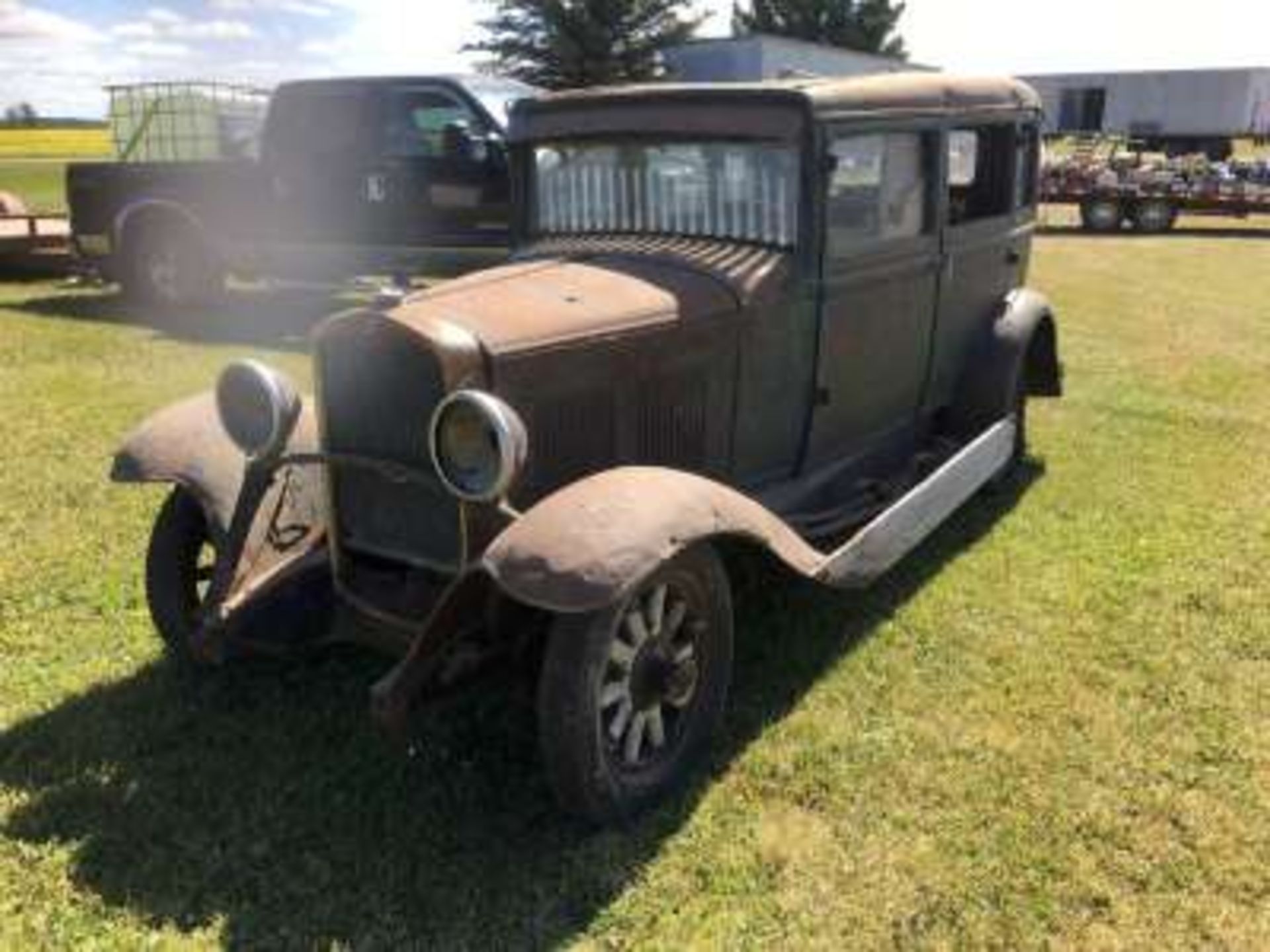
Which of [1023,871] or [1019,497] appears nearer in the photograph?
[1023,871]

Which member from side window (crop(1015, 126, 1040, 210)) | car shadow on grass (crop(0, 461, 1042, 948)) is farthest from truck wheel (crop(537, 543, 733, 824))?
side window (crop(1015, 126, 1040, 210))

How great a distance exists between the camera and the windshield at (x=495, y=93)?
10.4 metres

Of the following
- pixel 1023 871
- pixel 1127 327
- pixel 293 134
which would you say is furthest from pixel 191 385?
pixel 1127 327

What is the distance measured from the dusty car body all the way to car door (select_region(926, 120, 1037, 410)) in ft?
0.10

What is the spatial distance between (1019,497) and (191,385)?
5.66m

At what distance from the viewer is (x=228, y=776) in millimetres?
3725

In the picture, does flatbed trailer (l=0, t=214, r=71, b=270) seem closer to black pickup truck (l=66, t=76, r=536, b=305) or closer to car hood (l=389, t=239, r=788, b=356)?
black pickup truck (l=66, t=76, r=536, b=305)

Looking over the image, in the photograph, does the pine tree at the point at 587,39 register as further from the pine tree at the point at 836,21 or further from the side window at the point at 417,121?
the side window at the point at 417,121

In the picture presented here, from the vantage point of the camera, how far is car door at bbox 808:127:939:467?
470 cm

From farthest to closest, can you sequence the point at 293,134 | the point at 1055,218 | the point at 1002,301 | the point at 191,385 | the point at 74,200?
the point at 1055,218
the point at 74,200
the point at 293,134
the point at 191,385
the point at 1002,301

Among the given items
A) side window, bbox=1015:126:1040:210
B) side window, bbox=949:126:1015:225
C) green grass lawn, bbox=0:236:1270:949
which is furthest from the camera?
side window, bbox=1015:126:1040:210

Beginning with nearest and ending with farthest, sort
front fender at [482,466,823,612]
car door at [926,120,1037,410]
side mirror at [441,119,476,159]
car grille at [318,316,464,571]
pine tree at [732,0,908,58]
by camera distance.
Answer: front fender at [482,466,823,612] → car grille at [318,316,464,571] → car door at [926,120,1037,410] → side mirror at [441,119,476,159] → pine tree at [732,0,908,58]

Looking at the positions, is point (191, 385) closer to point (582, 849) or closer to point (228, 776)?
point (228, 776)

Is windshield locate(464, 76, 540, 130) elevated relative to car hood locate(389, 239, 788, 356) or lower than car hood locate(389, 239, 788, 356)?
elevated
